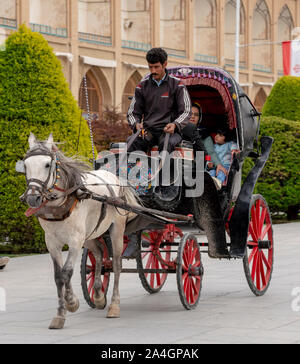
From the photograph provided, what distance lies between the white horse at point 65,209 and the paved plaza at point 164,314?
0.36 m

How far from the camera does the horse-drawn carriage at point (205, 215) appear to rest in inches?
334

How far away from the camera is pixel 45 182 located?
7188mm

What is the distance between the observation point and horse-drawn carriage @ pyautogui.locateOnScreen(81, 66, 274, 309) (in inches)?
334

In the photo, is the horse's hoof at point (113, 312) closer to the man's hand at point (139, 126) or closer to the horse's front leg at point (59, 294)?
the horse's front leg at point (59, 294)

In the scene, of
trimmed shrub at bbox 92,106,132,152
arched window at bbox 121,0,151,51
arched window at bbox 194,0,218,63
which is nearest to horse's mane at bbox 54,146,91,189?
trimmed shrub at bbox 92,106,132,152

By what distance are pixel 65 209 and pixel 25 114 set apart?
22.7ft

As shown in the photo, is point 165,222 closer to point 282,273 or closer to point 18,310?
point 18,310

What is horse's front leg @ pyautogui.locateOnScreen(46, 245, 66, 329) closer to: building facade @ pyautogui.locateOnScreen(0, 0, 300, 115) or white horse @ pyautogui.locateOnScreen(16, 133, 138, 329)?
white horse @ pyautogui.locateOnScreen(16, 133, 138, 329)

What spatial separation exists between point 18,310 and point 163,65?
2.89 m

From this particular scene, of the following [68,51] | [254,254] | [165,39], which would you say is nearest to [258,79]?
[165,39]

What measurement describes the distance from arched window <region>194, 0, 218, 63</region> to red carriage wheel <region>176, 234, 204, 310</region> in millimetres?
43557

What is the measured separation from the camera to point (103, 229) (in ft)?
26.6

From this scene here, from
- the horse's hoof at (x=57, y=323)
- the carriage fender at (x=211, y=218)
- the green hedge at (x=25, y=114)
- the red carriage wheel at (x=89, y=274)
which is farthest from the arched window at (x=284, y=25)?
the horse's hoof at (x=57, y=323)

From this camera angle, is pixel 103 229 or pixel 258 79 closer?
pixel 103 229
